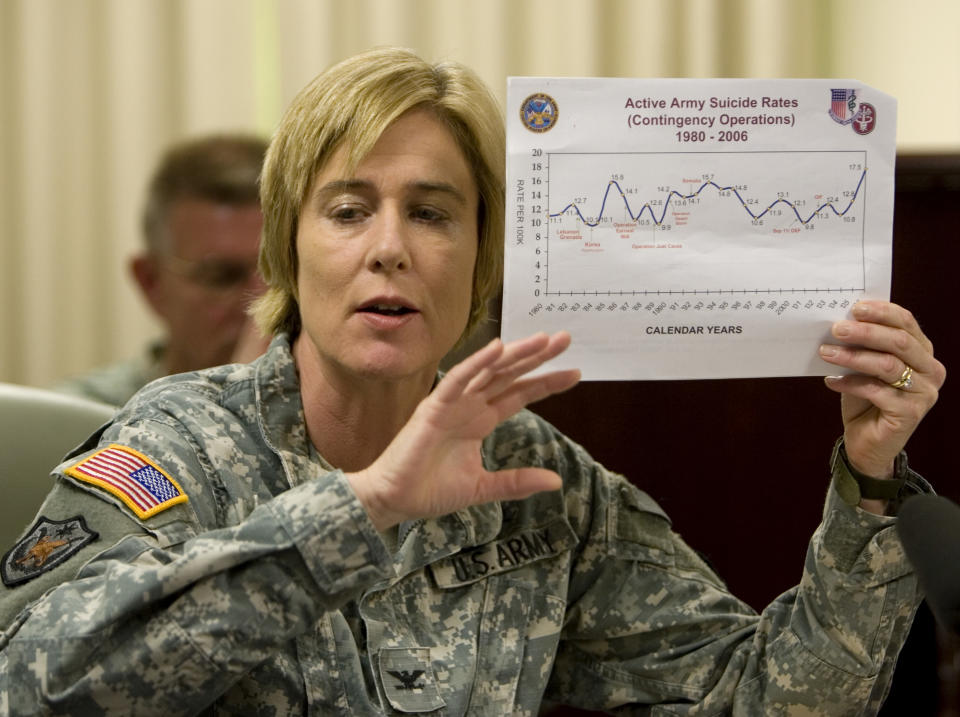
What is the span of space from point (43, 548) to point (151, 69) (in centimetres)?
204

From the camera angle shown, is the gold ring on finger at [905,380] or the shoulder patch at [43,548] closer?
the shoulder patch at [43,548]

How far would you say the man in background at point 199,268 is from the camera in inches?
95.3

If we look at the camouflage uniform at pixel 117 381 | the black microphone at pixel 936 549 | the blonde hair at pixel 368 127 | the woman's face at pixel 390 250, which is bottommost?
the camouflage uniform at pixel 117 381

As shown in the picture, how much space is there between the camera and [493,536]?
1375 mm

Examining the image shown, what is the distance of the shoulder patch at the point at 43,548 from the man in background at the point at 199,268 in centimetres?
124

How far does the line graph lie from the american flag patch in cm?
41

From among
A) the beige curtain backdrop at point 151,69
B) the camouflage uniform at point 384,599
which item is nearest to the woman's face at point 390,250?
the camouflage uniform at point 384,599

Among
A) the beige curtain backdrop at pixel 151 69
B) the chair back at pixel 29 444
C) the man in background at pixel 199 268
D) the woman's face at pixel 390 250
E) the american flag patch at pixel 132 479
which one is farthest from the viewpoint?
the beige curtain backdrop at pixel 151 69

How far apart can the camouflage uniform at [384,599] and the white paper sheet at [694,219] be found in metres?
0.24

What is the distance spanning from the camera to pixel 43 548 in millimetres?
1112

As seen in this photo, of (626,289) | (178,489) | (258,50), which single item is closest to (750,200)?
(626,289)

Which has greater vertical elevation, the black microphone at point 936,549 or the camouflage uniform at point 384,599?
the black microphone at point 936,549

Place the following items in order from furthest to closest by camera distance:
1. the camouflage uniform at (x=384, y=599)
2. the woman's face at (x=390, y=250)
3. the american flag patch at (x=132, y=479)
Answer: the woman's face at (x=390, y=250) → the american flag patch at (x=132, y=479) → the camouflage uniform at (x=384, y=599)

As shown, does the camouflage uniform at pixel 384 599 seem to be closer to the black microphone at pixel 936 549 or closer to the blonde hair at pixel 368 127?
the blonde hair at pixel 368 127
